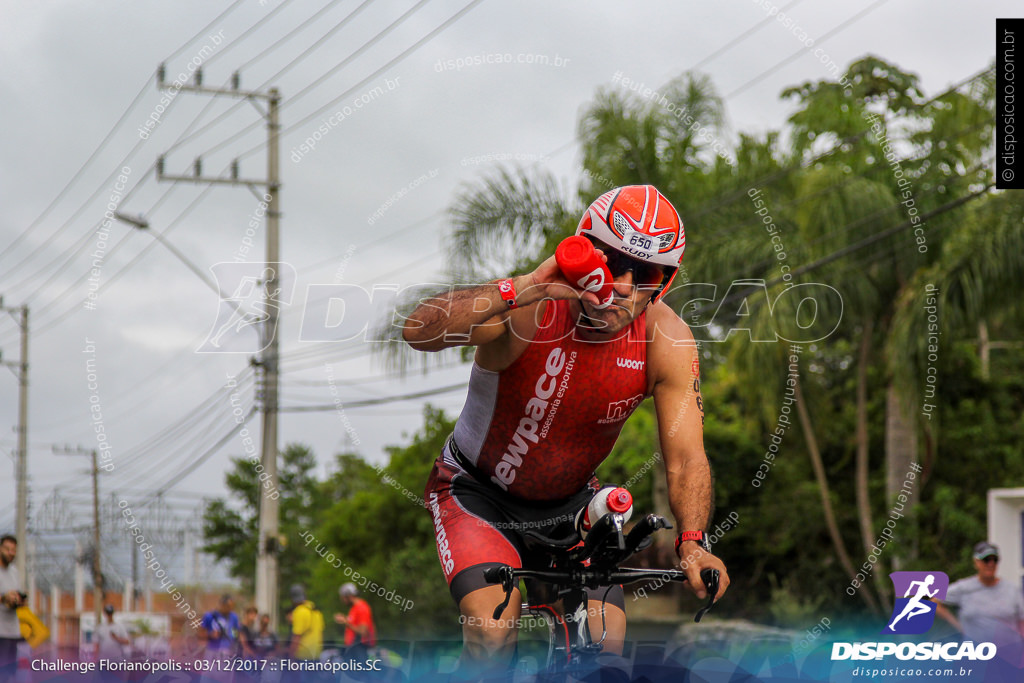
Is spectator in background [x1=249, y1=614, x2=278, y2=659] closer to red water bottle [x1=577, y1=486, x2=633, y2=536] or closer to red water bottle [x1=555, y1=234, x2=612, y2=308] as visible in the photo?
red water bottle [x1=577, y1=486, x2=633, y2=536]

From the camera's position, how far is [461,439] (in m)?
3.83

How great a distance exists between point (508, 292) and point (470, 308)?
5.8 inches

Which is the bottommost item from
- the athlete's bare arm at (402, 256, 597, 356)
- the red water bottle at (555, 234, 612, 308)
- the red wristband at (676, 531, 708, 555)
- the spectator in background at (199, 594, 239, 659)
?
the spectator in background at (199, 594, 239, 659)

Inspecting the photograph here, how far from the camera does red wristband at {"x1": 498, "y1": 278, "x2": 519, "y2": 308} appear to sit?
289 centimetres

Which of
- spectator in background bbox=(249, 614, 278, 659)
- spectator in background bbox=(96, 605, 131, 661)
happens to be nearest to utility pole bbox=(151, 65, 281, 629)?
spectator in background bbox=(249, 614, 278, 659)

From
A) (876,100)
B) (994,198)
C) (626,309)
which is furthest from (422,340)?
(876,100)

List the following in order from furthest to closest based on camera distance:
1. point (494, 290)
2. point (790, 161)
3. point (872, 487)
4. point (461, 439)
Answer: point (872, 487) < point (790, 161) < point (461, 439) < point (494, 290)

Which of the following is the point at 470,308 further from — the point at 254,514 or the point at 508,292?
the point at 254,514

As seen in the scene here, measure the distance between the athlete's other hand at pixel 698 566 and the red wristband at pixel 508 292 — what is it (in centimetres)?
97

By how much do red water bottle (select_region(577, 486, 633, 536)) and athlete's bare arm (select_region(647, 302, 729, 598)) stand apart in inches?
17.3

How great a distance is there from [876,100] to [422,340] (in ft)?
44.1

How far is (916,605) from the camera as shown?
645 cm

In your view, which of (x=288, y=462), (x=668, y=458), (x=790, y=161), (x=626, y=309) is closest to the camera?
(x=626, y=309)

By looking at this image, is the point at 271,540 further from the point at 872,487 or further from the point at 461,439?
the point at 461,439
